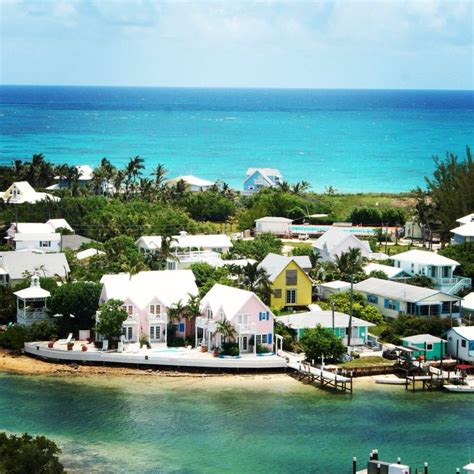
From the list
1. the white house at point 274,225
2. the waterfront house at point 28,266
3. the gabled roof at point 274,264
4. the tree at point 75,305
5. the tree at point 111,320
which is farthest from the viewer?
the white house at point 274,225

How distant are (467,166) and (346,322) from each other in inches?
1512

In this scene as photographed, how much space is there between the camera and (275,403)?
5172 cm

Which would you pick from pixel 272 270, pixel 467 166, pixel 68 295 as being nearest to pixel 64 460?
pixel 68 295

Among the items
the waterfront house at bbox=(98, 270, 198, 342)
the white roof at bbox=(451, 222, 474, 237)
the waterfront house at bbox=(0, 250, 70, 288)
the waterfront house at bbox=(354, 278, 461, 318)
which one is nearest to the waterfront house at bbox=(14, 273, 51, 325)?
the waterfront house at bbox=(98, 270, 198, 342)

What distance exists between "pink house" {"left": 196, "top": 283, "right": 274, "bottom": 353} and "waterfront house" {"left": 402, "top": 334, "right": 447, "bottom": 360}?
306 inches

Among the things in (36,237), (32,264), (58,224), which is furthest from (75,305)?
(58,224)

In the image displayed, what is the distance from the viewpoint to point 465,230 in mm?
83062

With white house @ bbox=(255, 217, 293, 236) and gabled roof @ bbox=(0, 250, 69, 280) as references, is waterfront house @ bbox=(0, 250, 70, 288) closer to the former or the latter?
gabled roof @ bbox=(0, 250, 69, 280)

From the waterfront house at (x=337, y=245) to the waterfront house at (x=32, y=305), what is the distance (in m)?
24.2

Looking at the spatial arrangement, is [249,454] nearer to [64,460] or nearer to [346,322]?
[64,460]

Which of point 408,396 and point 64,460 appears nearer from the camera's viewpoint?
point 64,460

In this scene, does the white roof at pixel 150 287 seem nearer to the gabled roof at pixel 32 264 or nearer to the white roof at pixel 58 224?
the gabled roof at pixel 32 264

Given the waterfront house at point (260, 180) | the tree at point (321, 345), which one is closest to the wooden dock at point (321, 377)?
the tree at point (321, 345)

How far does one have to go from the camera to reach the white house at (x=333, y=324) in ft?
198
